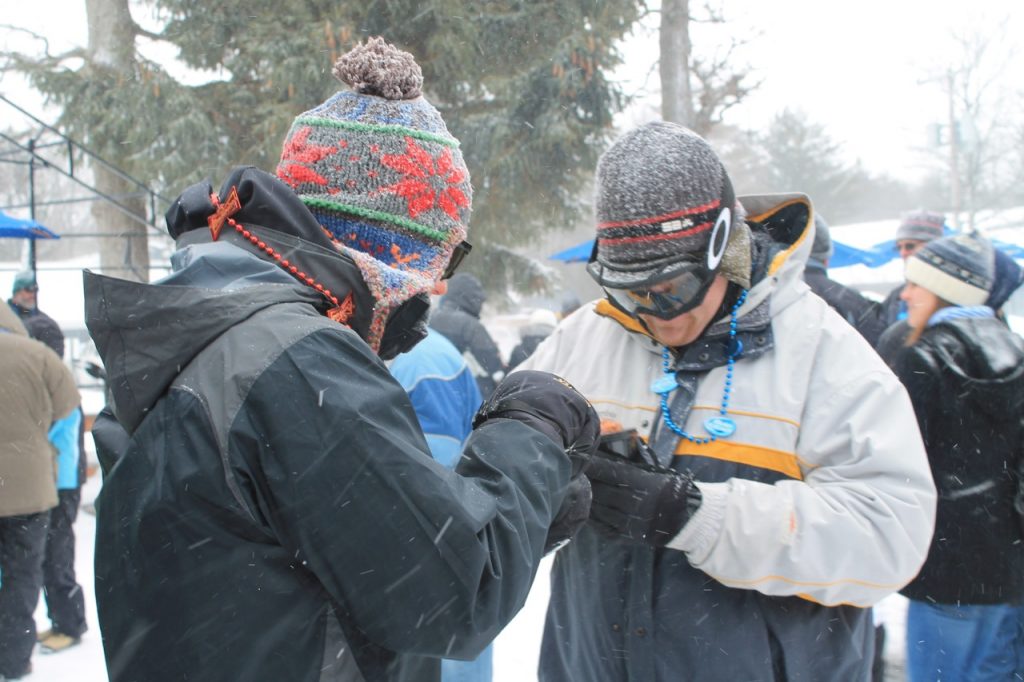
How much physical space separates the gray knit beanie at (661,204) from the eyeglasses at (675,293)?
0.03 metres

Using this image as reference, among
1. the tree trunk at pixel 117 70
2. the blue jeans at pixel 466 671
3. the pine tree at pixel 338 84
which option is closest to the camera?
the blue jeans at pixel 466 671

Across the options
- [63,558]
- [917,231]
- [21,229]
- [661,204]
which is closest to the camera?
[661,204]

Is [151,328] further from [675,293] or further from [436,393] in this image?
[436,393]

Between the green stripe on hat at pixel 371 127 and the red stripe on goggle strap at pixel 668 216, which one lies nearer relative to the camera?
the green stripe on hat at pixel 371 127

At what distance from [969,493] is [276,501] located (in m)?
2.80

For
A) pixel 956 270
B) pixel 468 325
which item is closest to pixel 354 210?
pixel 956 270

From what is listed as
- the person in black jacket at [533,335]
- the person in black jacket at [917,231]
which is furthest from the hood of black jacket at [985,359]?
the person in black jacket at [533,335]

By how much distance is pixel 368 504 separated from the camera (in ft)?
3.56

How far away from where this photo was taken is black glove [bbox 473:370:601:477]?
54.1 inches

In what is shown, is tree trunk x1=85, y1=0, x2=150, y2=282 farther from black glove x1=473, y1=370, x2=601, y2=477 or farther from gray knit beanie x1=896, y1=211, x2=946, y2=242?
black glove x1=473, y1=370, x2=601, y2=477

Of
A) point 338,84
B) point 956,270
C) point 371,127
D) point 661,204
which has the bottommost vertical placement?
point 956,270

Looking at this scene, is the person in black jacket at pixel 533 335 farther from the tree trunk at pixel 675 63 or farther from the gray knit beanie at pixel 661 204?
the gray knit beanie at pixel 661 204

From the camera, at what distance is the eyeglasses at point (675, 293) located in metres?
1.83

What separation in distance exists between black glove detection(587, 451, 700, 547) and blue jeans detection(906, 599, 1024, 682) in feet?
6.62
